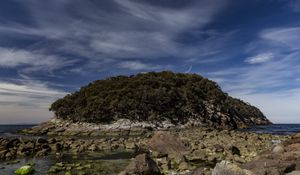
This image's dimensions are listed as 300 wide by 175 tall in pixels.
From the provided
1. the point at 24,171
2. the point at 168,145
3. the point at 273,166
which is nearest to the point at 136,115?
the point at 168,145

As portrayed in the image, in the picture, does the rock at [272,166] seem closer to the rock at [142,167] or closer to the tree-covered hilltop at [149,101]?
the rock at [142,167]

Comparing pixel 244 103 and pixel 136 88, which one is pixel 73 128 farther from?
pixel 244 103

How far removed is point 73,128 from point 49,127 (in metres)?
6.83

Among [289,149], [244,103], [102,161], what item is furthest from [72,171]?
[244,103]

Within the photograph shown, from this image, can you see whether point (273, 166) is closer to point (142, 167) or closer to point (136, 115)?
point (142, 167)

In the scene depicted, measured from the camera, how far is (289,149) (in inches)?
964

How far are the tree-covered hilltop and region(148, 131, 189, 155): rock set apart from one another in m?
52.2

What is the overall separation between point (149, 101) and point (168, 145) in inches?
2287

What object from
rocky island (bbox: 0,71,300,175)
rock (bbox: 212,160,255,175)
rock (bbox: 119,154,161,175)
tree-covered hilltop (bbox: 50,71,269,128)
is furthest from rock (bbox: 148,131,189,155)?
tree-covered hilltop (bbox: 50,71,269,128)

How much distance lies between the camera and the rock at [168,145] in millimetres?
30266

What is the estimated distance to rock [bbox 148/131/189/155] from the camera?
30266 mm

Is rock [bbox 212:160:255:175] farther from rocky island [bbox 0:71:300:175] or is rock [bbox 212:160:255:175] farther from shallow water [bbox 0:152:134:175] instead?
rocky island [bbox 0:71:300:175]

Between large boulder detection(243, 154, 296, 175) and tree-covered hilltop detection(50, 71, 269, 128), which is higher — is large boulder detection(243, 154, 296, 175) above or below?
below

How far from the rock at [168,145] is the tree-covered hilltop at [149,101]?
52182 mm
